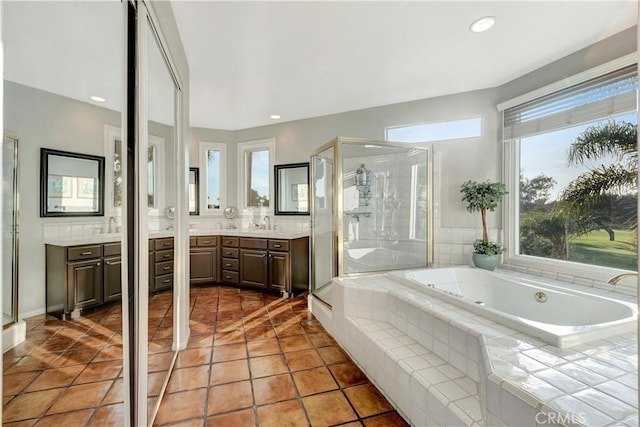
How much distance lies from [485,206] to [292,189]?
257 cm

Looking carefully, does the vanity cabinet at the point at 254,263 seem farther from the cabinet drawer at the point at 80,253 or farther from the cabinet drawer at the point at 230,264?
the cabinet drawer at the point at 80,253

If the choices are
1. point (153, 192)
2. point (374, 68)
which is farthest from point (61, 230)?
point (374, 68)

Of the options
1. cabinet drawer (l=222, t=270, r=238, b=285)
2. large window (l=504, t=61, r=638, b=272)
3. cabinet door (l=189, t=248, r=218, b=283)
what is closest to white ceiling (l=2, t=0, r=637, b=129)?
large window (l=504, t=61, r=638, b=272)

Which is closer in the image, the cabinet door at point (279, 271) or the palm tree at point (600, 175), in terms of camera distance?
the palm tree at point (600, 175)

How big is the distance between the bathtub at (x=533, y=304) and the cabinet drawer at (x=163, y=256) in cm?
187

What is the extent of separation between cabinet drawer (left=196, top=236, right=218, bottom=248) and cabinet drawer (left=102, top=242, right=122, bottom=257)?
3145 mm

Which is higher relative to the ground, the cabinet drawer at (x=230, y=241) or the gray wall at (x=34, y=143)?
the gray wall at (x=34, y=143)

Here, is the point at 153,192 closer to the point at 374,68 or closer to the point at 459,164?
the point at 374,68

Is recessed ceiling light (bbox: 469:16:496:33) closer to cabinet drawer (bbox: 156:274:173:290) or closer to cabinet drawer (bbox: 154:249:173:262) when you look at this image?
cabinet drawer (bbox: 154:249:173:262)

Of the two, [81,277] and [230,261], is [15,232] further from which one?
[230,261]

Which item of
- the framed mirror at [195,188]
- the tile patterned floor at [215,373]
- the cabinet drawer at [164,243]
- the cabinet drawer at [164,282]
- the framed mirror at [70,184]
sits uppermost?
the framed mirror at [195,188]

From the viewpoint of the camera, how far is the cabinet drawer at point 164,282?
1.75 metres

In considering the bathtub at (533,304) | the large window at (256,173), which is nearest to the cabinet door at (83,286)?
the bathtub at (533,304)

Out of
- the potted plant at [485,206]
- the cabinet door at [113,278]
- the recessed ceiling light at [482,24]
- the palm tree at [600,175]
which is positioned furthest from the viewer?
the potted plant at [485,206]
